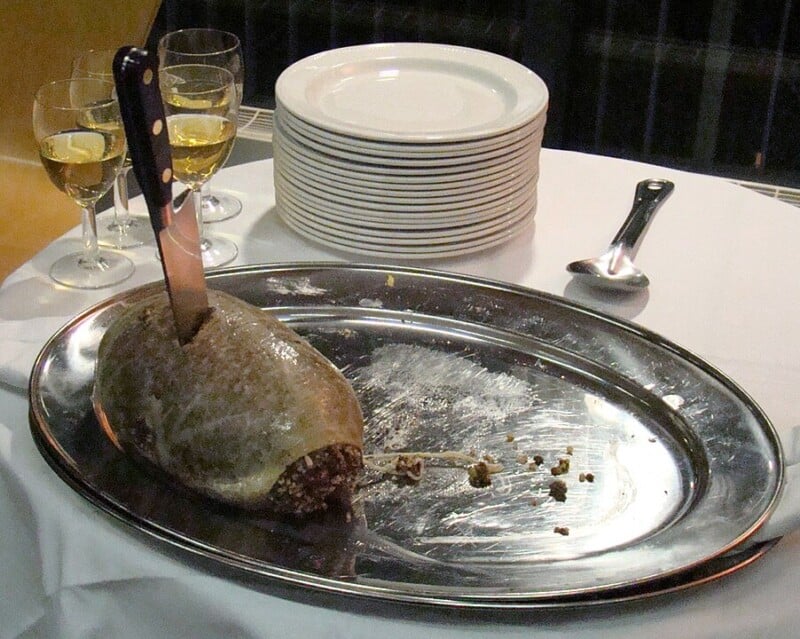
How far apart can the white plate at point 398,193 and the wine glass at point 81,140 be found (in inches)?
8.4

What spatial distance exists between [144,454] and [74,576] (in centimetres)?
11

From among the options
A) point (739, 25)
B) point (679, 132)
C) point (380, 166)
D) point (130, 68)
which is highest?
point (130, 68)

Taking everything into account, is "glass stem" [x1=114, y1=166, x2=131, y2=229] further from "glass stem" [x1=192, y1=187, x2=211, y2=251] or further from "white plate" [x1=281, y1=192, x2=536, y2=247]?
"white plate" [x1=281, y1=192, x2=536, y2=247]

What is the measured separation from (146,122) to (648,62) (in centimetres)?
220

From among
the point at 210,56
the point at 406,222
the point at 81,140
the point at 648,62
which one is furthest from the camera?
the point at 648,62

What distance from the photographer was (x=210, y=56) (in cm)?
133

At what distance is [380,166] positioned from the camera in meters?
1.19

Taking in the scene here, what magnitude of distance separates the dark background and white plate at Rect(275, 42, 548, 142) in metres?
1.31

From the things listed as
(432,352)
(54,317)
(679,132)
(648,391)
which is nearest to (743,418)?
(648,391)

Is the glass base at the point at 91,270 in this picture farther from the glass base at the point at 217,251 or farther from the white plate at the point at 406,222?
the white plate at the point at 406,222

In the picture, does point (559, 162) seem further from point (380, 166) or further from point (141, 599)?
point (141, 599)

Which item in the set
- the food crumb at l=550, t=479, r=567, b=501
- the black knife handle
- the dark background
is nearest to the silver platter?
the food crumb at l=550, t=479, r=567, b=501

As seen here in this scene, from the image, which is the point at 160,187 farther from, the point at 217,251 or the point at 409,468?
the point at 217,251

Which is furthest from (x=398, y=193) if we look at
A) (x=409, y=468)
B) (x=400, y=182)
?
(x=409, y=468)
